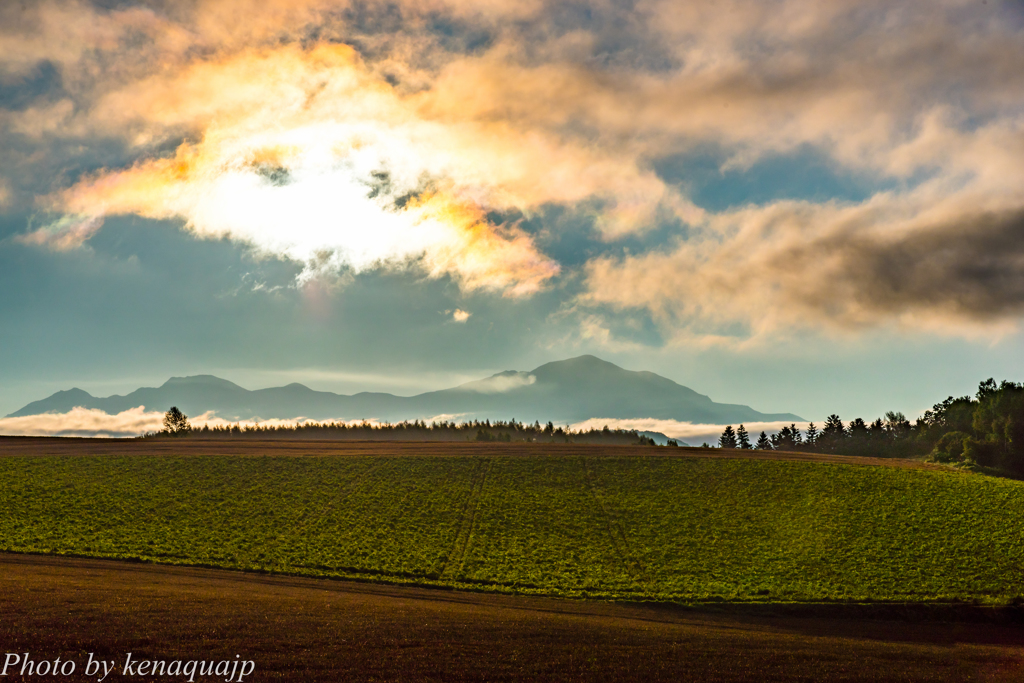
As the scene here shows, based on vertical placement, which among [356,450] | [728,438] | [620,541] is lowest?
[620,541]

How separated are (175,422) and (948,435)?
161176 millimetres

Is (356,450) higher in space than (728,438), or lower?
lower

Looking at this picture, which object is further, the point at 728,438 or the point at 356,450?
the point at 728,438

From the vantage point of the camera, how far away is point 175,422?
457 feet

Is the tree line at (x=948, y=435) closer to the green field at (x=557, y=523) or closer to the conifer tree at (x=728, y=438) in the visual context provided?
the conifer tree at (x=728, y=438)

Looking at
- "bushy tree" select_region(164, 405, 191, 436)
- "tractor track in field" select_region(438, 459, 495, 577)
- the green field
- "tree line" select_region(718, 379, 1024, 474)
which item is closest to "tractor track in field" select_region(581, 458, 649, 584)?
the green field

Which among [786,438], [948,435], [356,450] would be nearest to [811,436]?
[786,438]

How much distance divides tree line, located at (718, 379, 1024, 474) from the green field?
22.4 m

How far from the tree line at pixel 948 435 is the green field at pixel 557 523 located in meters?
22.4

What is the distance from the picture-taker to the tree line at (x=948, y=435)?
307 feet

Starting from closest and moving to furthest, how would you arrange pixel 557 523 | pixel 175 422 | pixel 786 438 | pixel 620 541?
pixel 620 541
pixel 557 523
pixel 175 422
pixel 786 438

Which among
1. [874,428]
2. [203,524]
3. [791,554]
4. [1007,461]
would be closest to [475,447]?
[203,524]

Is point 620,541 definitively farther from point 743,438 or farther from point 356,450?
point 743,438

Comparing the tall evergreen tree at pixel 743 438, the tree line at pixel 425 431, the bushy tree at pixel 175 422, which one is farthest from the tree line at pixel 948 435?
the bushy tree at pixel 175 422
